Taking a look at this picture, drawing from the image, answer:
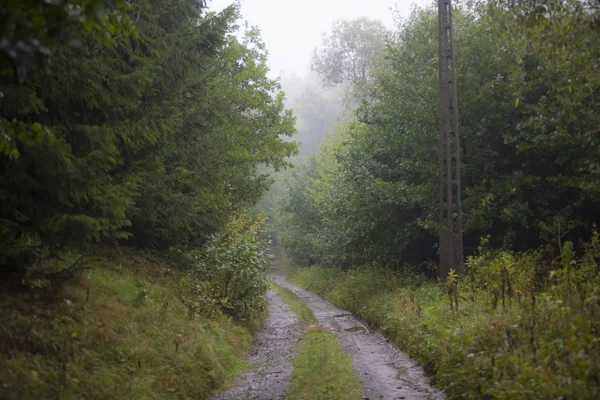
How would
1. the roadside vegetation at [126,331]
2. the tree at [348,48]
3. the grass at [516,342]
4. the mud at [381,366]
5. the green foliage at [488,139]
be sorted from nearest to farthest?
the grass at [516,342] < the roadside vegetation at [126,331] < the mud at [381,366] < the green foliage at [488,139] < the tree at [348,48]

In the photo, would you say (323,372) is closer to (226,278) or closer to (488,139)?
(226,278)

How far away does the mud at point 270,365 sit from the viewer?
31.8 feet

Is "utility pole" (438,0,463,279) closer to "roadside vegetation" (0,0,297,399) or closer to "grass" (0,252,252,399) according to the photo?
"roadside vegetation" (0,0,297,399)

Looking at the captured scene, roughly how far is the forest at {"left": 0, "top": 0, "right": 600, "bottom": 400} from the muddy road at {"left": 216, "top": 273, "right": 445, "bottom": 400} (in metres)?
0.11

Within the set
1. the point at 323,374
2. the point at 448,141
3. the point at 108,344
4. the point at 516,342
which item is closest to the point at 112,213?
the point at 108,344

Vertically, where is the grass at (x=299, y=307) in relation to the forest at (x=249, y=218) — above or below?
below

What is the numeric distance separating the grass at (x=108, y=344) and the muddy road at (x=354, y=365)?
0.61m

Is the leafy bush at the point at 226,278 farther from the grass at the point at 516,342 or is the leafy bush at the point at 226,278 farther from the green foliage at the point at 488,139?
the green foliage at the point at 488,139

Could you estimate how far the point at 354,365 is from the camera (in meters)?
12.2

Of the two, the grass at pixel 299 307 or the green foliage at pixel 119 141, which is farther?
the grass at pixel 299 307

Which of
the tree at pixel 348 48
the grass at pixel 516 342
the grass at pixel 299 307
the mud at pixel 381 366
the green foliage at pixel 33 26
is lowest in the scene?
the grass at pixel 299 307

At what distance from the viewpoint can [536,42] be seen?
35.3 ft

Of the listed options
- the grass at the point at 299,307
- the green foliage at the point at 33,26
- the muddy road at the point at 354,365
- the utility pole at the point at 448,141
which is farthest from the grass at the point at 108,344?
the grass at the point at 299,307

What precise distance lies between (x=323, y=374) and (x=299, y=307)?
15.6 m
